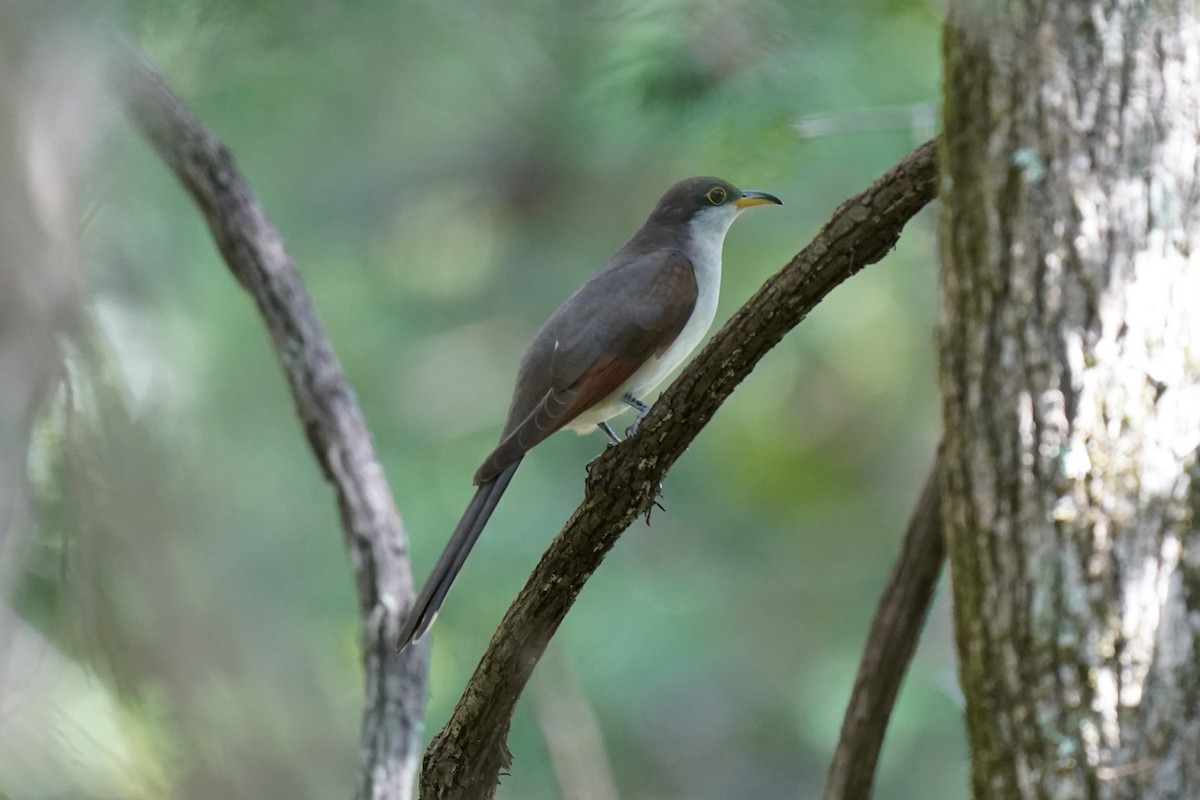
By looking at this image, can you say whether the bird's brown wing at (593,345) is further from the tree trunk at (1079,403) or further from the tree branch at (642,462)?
the tree trunk at (1079,403)

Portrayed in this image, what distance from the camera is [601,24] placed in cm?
149

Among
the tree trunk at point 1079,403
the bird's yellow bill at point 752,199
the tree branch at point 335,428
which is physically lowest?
the tree trunk at point 1079,403

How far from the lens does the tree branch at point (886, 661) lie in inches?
152

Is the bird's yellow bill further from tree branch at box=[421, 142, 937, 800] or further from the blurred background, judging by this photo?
tree branch at box=[421, 142, 937, 800]

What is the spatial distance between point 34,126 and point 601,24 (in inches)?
27.8

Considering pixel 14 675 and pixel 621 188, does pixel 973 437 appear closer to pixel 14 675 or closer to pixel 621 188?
pixel 14 675

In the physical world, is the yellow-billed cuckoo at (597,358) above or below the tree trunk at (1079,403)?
above

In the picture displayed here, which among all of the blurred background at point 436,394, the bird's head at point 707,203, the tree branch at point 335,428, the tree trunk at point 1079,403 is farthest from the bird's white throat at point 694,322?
the tree trunk at point 1079,403

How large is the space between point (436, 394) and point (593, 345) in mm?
4456

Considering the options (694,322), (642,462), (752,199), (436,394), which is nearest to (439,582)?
(642,462)

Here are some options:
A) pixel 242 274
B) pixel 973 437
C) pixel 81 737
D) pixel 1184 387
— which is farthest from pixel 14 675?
pixel 242 274

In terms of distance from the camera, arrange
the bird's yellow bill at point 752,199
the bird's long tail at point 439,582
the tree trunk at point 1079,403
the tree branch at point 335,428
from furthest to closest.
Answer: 1. the bird's yellow bill at point 752,199
2. the tree branch at point 335,428
3. the bird's long tail at point 439,582
4. the tree trunk at point 1079,403

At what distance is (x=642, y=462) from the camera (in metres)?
3.21

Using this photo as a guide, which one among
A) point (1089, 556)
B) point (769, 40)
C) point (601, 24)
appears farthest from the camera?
point (1089, 556)
